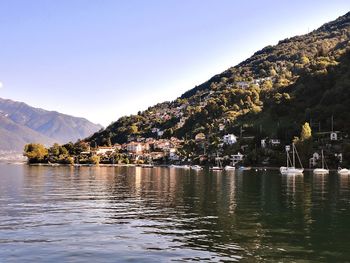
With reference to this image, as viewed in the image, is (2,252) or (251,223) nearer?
(2,252)

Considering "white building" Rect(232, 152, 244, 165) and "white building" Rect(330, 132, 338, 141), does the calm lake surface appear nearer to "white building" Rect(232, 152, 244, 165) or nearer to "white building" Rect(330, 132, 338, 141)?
"white building" Rect(330, 132, 338, 141)

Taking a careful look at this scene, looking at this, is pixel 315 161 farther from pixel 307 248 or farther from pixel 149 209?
pixel 307 248

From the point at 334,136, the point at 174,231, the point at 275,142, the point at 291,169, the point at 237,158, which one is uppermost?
the point at 334,136

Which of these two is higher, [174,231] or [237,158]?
[237,158]

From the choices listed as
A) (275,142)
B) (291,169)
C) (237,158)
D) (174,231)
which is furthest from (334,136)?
(174,231)

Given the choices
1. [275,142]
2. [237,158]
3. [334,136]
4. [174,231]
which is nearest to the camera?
[174,231]

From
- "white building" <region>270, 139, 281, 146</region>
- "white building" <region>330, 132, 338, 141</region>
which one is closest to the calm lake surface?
"white building" <region>330, 132, 338, 141</region>

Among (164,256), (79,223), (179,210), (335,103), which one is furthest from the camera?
(335,103)

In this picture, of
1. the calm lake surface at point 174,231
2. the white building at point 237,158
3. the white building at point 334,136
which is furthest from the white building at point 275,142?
the calm lake surface at point 174,231

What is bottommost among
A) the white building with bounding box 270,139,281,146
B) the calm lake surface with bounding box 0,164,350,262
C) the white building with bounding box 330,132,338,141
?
the calm lake surface with bounding box 0,164,350,262

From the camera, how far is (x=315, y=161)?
155625 millimetres

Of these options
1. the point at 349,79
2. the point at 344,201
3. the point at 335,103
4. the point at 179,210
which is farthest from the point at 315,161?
the point at 179,210

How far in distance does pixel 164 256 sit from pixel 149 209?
19.6 m

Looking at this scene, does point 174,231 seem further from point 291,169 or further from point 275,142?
point 275,142
